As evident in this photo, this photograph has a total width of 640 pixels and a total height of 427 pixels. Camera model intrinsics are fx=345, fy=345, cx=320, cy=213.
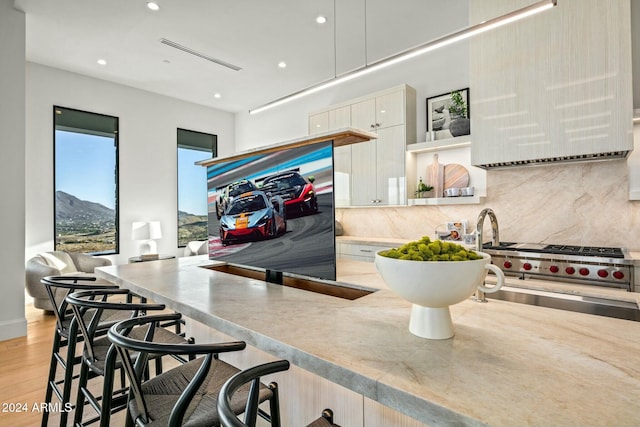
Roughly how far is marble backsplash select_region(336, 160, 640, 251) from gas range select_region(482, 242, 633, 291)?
0.24 metres

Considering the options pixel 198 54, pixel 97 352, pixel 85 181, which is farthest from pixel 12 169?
pixel 97 352

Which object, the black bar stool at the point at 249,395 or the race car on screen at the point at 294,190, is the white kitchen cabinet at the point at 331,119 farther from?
the black bar stool at the point at 249,395

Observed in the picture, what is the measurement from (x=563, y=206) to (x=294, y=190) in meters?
2.65

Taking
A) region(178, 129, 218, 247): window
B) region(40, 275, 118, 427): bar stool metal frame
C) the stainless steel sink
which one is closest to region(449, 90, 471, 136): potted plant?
the stainless steel sink

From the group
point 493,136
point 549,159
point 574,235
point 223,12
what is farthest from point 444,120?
point 223,12

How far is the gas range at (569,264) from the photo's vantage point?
90.2 inches

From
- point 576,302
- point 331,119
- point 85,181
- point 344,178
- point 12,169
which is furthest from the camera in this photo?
point 85,181

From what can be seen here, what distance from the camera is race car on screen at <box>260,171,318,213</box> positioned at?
5.38ft

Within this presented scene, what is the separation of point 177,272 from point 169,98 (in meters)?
4.66

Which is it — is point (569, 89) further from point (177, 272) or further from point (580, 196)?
point (177, 272)

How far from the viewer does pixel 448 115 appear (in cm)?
387

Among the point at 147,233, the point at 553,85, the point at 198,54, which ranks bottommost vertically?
the point at 147,233

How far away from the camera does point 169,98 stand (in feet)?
19.0

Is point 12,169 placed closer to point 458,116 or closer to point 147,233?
point 147,233
